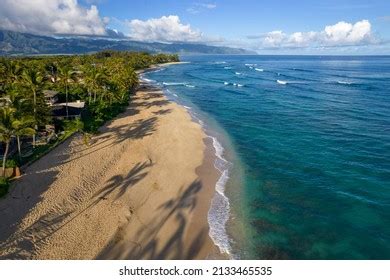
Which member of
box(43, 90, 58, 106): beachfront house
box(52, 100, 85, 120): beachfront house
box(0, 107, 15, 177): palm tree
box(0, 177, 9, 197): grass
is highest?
box(0, 107, 15, 177): palm tree

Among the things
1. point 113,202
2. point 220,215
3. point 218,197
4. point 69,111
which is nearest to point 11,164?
point 113,202

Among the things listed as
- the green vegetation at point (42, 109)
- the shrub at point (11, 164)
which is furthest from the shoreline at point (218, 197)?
the shrub at point (11, 164)

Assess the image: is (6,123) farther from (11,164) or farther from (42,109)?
(42,109)

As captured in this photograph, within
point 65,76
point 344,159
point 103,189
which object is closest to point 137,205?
point 103,189

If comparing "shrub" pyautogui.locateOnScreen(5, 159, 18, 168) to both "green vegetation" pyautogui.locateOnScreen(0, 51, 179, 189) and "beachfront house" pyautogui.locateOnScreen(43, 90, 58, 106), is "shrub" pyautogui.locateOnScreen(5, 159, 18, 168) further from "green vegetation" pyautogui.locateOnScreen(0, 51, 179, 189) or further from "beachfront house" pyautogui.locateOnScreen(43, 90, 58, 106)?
"beachfront house" pyautogui.locateOnScreen(43, 90, 58, 106)

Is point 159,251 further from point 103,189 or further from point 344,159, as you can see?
point 344,159

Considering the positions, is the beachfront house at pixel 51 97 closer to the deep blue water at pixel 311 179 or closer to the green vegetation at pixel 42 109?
the green vegetation at pixel 42 109

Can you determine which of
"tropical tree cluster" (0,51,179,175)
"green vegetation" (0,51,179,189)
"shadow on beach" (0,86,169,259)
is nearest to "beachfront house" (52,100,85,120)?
"green vegetation" (0,51,179,189)
